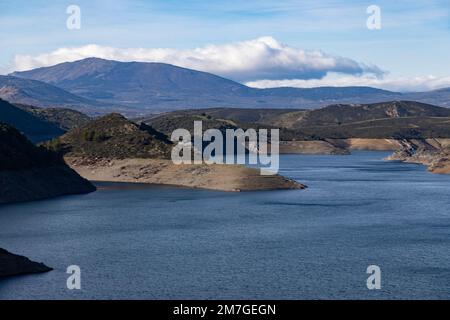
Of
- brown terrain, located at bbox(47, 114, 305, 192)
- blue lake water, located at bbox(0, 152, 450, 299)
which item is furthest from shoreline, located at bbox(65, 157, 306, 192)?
blue lake water, located at bbox(0, 152, 450, 299)

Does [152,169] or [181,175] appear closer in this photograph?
[181,175]

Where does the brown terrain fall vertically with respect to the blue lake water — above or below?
above

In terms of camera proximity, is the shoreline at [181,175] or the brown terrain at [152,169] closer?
the shoreline at [181,175]

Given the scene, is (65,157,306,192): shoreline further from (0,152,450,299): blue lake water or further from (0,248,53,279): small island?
(0,248,53,279): small island

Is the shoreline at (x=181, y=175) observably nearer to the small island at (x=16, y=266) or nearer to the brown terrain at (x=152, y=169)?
the brown terrain at (x=152, y=169)

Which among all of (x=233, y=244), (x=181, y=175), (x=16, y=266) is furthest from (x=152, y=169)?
(x=16, y=266)

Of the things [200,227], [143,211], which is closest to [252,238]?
[200,227]

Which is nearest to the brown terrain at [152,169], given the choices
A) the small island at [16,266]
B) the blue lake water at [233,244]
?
the blue lake water at [233,244]

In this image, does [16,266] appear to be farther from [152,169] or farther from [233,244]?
[152,169]

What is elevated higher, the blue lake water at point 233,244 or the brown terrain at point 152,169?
the brown terrain at point 152,169
